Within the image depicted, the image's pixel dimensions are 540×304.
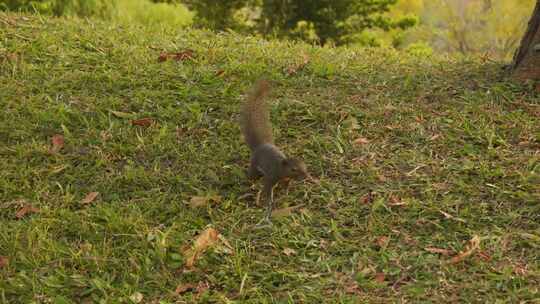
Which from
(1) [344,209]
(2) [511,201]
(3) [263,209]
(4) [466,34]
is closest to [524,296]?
(2) [511,201]

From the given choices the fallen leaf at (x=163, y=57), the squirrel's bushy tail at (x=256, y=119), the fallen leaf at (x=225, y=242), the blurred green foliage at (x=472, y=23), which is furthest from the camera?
the blurred green foliage at (x=472, y=23)

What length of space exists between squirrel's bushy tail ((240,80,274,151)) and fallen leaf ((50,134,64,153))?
1.07 m

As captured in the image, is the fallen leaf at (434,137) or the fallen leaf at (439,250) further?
the fallen leaf at (434,137)

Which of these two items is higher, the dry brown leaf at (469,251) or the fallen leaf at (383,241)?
the dry brown leaf at (469,251)

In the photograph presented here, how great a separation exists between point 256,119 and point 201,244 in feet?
2.33

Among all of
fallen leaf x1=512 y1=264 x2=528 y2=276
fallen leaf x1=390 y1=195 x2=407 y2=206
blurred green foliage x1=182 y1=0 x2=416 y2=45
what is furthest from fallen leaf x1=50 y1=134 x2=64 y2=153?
blurred green foliage x1=182 y1=0 x2=416 y2=45

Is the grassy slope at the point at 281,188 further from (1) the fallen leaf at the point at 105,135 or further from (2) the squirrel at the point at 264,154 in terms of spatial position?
(2) the squirrel at the point at 264,154

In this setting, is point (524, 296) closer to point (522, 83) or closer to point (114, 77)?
point (522, 83)

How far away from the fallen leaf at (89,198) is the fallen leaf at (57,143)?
469mm

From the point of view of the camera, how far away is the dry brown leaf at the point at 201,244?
2.71m

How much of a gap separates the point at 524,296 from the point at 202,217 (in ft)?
4.52

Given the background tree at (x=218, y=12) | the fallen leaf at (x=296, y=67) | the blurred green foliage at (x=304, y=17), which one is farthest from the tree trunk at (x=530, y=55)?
the background tree at (x=218, y=12)

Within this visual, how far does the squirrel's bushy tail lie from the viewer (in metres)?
3.16

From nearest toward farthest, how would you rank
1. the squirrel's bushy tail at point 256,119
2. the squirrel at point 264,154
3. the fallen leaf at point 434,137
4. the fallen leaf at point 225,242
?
the fallen leaf at point 225,242 < the squirrel at point 264,154 < the squirrel's bushy tail at point 256,119 < the fallen leaf at point 434,137
